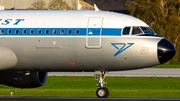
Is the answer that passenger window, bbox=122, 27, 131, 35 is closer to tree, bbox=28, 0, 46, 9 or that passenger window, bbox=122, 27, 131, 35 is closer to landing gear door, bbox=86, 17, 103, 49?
landing gear door, bbox=86, 17, 103, 49

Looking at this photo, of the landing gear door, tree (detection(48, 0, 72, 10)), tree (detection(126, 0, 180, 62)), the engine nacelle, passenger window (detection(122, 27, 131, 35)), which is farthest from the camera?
tree (detection(48, 0, 72, 10))

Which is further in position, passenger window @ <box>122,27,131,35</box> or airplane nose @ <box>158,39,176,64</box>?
passenger window @ <box>122,27,131,35</box>

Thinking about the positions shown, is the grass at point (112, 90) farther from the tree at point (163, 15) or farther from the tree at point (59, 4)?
the tree at point (59, 4)

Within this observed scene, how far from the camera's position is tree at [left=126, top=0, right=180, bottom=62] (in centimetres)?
6316

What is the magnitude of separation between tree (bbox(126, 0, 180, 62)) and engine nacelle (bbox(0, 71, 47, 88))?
42.9m

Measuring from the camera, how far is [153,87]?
29875 mm

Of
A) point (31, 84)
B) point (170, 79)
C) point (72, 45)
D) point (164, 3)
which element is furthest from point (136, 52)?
point (164, 3)

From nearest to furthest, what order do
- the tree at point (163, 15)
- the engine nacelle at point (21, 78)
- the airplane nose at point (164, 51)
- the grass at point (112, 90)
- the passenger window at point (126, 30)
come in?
the airplane nose at point (164, 51), the passenger window at point (126, 30), the engine nacelle at point (21, 78), the grass at point (112, 90), the tree at point (163, 15)

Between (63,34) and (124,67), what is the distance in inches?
152

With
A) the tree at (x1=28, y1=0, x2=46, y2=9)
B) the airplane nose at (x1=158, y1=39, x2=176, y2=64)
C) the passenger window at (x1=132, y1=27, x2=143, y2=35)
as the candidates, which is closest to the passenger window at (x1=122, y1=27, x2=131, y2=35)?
the passenger window at (x1=132, y1=27, x2=143, y2=35)

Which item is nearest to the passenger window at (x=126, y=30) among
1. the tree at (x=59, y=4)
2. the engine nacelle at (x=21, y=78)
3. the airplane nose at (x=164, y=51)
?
the airplane nose at (x=164, y=51)

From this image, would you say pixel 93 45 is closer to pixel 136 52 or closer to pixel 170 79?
pixel 136 52

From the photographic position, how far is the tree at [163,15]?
63.2m

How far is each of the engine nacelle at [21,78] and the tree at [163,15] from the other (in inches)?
1688
